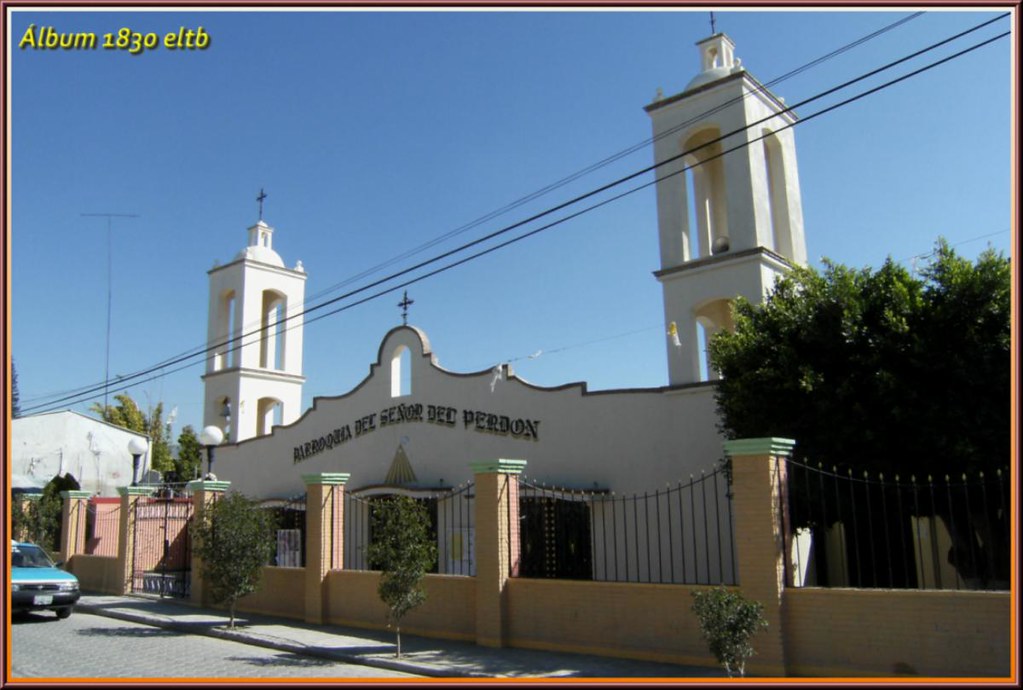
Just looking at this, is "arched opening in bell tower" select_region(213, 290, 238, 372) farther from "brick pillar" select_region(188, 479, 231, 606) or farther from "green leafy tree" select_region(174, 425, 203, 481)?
"green leafy tree" select_region(174, 425, 203, 481)

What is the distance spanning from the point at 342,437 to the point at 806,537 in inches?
452

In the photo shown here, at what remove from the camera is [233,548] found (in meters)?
15.0

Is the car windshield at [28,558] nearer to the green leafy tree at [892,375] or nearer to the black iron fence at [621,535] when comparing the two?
the black iron fence at [621,535]

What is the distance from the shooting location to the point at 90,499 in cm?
2336

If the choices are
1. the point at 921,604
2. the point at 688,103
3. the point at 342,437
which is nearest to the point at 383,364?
the point at 342,437


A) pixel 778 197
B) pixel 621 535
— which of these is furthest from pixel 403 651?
pixel 778 197

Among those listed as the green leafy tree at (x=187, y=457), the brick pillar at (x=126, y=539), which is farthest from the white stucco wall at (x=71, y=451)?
the brick pillar at (x=126, y=539)

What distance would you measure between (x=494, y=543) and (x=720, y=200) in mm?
10239

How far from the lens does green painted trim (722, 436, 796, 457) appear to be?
32.9 ft

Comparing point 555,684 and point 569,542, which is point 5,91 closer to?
point 555,684

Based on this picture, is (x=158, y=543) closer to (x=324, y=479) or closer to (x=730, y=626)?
(x=324, y=479)

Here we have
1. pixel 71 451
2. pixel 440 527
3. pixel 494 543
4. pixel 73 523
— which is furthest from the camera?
pixel 71 451

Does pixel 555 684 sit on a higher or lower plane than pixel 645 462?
lower

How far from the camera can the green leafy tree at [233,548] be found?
14945 millimetres
